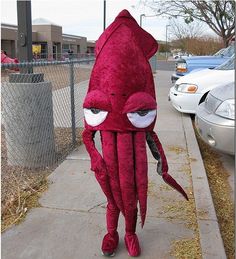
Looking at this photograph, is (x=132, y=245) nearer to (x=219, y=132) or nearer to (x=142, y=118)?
(x=142, y=118)

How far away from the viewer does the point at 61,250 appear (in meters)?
2.97

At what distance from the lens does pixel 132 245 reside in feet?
9.48

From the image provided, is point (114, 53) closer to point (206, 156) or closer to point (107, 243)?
point (107, 243)

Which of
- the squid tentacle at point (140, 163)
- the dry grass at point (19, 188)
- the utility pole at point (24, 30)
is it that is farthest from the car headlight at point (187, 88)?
the squid tentacle at point (140, 163)

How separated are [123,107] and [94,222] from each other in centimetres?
130

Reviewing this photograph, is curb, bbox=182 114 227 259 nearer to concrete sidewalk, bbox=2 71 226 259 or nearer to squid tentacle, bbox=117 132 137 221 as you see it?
concrete sidewalk, bbox=2 71 226 259

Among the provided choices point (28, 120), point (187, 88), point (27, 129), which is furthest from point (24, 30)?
point (187, 88)

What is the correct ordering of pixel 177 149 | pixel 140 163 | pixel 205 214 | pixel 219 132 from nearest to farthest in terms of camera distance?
pixel 140 163 → pixel 205 214 → pixel 219 132 → pixel 177 149

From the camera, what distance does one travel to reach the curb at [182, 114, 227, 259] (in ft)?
9.69

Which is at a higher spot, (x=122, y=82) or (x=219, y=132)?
(x=122, y=82)

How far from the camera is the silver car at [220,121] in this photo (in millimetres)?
4551

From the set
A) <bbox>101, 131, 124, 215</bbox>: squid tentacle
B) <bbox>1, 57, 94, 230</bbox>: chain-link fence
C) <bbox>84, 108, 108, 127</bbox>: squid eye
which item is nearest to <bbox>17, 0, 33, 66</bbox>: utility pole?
<bbox>1, 57, 94, 230</bbox>: chain-link fence

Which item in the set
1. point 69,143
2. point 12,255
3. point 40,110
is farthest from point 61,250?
point 69,143

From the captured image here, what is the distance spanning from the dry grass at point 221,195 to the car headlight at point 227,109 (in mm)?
771
